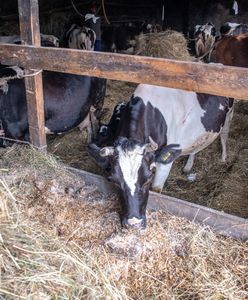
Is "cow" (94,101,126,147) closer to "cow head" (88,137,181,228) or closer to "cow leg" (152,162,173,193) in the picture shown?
"cow leg" (152,162,173,193)

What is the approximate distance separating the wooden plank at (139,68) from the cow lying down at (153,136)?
56 cm

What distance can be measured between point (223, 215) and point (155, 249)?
0.59 m

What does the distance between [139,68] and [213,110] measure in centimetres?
200

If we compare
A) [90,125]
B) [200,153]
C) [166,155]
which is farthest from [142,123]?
[90,125]

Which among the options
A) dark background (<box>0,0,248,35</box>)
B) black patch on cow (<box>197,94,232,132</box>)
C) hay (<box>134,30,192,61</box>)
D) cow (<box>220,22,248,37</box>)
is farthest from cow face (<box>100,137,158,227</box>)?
dark background (<box>0,0,248,35</box>)

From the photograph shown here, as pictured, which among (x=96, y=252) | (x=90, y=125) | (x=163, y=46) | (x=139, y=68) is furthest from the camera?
(x=163, y=46)

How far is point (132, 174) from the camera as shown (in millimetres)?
2891

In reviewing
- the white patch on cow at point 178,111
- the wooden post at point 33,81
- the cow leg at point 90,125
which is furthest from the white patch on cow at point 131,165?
the cow leg at point 90,125

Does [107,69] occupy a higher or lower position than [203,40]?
higher

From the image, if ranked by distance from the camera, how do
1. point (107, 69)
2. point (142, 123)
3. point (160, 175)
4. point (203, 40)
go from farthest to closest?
point (203, 40), point (160, 175), point (142, 123), point (107, 69)

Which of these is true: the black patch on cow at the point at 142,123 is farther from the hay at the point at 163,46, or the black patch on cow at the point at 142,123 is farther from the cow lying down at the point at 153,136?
the hay at the point at 163,46

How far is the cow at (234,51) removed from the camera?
6961mm

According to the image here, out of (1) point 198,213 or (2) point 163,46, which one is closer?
(1) point 198,213

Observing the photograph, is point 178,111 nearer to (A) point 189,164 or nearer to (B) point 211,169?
(A) point 189,164
